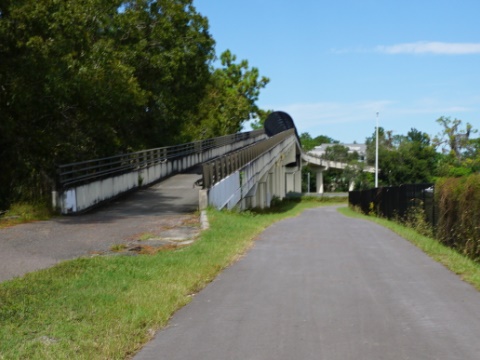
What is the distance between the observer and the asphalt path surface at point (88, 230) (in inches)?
465

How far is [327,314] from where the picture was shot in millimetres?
7562

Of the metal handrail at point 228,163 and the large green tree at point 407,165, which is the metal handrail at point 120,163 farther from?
the large green tree at point 407,165

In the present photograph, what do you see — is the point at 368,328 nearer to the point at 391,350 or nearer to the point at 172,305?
the point at 391,350

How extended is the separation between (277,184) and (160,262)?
185 ft

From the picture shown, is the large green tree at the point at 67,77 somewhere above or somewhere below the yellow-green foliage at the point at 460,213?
above

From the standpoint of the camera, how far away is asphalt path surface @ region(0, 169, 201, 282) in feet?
38.8

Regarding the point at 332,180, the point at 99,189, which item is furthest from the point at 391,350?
the point at 332,180

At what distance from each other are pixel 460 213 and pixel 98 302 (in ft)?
30.5

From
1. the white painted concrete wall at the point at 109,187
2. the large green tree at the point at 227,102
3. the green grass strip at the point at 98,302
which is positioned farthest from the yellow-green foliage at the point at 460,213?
Answer: the large green tree at the point at 227,102

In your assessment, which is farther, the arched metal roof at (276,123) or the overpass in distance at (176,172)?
the arched metal roof at (276,123)

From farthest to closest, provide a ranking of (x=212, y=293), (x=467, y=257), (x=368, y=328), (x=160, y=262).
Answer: (x=467, y=257) < (x=160, y=262) < (x=212, y=293) < (x=368, y=328)

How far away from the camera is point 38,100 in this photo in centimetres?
2109

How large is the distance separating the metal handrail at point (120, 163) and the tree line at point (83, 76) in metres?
0.59

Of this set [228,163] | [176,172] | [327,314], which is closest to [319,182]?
[176,172]
